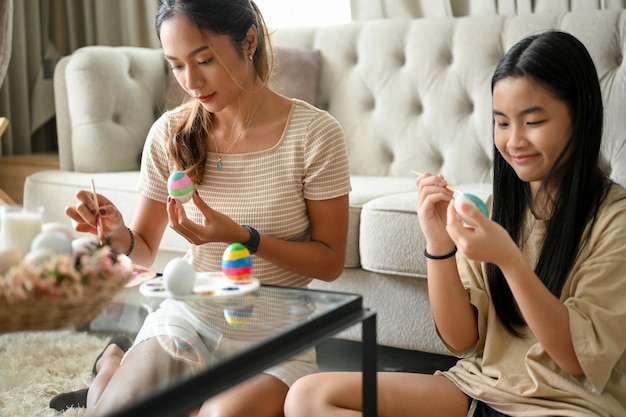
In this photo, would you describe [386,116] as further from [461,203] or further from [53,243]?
[53,243]

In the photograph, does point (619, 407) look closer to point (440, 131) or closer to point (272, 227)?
point (272, 227)

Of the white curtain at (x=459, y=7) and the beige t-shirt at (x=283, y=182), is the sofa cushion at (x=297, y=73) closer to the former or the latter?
the white curtain at (x=459, y=7)

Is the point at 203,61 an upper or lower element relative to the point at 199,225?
upper

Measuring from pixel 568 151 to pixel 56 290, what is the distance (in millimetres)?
759

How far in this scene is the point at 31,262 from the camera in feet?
3.50

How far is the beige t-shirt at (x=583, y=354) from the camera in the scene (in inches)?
48.4

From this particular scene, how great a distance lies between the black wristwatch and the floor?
2.80 feet

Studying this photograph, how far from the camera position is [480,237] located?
1168mm

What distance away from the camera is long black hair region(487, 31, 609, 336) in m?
1.31

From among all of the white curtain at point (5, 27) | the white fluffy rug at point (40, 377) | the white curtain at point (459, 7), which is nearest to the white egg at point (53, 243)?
the white fluffy rug at point (40, 377)

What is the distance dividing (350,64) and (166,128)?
129 cm

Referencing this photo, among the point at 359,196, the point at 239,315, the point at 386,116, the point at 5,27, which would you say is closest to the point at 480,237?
the point at 239,315

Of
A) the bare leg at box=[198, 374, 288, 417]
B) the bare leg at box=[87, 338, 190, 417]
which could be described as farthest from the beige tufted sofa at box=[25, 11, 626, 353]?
the bare leg at box=[87, 338, 190, 417]

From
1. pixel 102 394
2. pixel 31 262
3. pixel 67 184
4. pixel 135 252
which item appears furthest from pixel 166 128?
pixel 67 184
